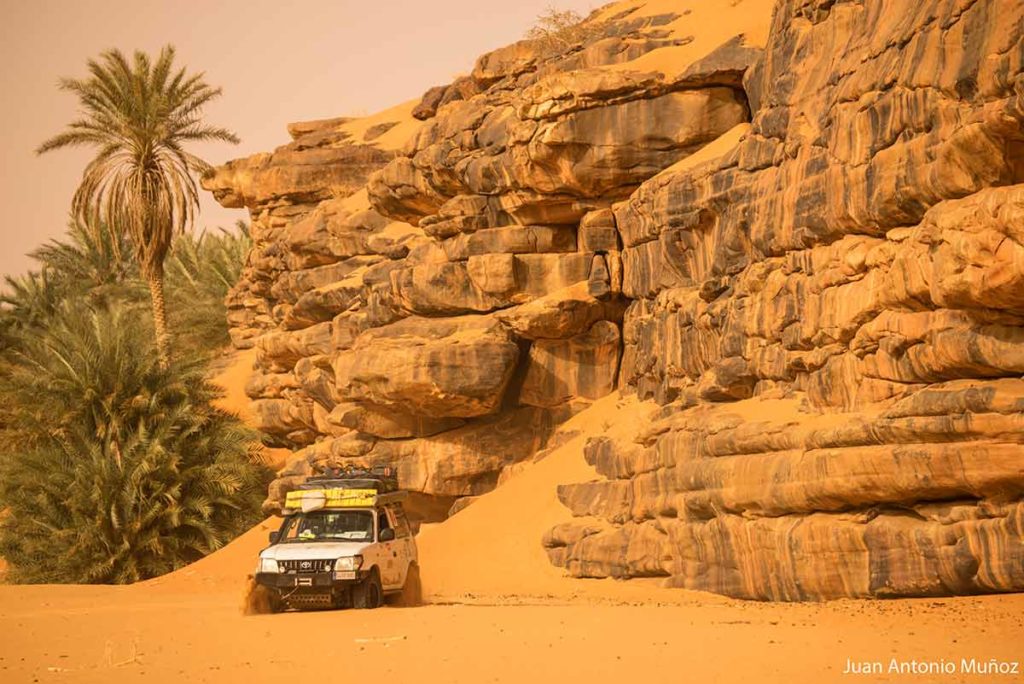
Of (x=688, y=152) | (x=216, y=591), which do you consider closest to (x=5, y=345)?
(x=216, y=591)

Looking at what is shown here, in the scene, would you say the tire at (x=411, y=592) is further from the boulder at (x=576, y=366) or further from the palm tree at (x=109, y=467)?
the palm tree at (x=109, y=467)

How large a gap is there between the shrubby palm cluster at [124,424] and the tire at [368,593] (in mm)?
14529

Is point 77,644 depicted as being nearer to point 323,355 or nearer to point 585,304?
point 585,304

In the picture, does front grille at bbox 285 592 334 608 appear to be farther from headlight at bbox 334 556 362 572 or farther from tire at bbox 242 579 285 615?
headlight at bbox 334 556 362 572

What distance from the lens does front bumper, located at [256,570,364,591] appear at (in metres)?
14.9

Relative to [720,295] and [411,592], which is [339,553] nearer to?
[411,592]

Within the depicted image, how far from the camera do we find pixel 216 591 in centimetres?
2484

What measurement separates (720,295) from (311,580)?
756cm

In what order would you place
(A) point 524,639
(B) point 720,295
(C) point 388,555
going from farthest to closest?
(B) point 720,295 < (C) point 388,555 < (A) point 524,639

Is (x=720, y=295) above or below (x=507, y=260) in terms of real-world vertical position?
below

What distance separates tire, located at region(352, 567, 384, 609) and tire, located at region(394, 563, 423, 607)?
108 cm

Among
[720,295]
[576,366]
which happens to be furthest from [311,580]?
[576,366]

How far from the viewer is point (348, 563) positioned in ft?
49.0

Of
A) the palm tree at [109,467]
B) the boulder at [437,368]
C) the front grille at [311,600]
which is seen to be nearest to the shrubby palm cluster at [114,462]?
the palm tree at [109,467]
